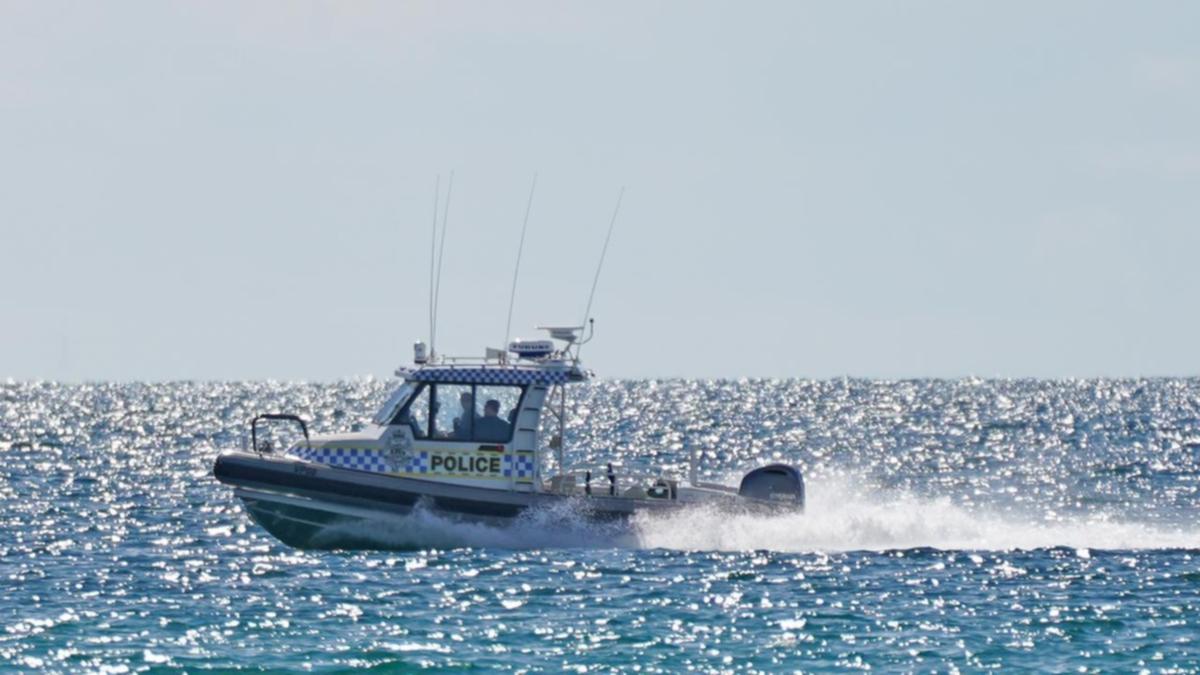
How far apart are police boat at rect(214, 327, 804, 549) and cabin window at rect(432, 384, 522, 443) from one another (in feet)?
0.05

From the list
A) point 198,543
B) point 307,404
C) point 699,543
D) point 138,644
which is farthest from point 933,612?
point 307,404

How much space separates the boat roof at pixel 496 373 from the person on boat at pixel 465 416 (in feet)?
0.77

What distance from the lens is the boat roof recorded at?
27.1 metres

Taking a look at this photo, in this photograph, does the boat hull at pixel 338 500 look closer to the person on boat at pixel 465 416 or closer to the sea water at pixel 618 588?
the sea water at pixel 618 588

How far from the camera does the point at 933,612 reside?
70.5ft

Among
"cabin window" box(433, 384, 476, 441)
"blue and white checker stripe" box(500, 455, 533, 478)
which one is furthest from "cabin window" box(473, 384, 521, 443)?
"blue and white checker stripe" box(500, 455, 533, 478)

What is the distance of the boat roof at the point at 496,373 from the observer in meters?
27.1

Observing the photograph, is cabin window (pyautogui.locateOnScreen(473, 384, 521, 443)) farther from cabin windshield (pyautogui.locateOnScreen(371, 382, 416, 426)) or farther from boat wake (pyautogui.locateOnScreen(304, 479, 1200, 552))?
boat wake (pyautogui.locateOnScreen(304, 479, 1200, 552))

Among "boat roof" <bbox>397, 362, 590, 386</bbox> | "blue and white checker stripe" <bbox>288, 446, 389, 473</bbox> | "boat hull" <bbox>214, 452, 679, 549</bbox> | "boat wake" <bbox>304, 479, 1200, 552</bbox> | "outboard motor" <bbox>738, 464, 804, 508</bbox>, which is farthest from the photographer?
"outboard motor" <bbox>738, 464, 804, 508</bbox>

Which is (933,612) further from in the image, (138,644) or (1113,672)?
(138,644)

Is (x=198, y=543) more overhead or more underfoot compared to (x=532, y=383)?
more underfoot

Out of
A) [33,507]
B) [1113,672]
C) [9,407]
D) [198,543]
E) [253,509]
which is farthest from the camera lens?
[9,407]

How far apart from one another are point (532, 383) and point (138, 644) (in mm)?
9122

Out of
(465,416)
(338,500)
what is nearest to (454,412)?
(465,416)
